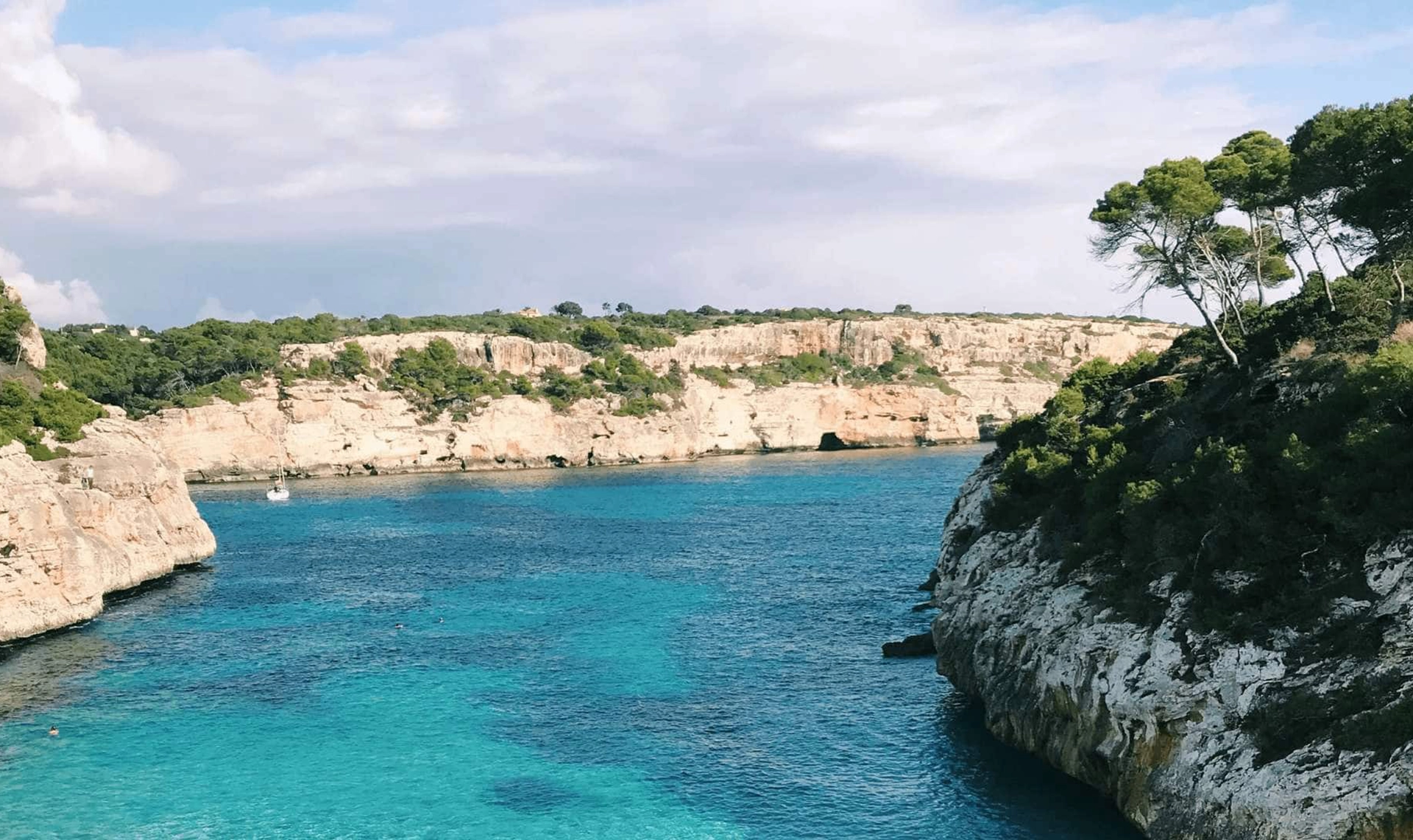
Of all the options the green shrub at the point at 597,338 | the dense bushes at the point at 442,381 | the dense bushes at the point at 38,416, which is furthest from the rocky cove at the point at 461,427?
the green shrub at the point at 597,338

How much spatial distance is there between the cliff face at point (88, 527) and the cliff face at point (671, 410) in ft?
149

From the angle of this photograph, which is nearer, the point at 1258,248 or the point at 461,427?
the point at 1258,248

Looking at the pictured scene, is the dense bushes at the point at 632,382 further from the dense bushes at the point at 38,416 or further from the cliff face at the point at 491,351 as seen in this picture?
the dense bushes at the point at 38,416

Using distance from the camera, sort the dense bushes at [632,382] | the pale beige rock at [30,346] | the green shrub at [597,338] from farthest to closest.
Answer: the green shrub at [597,338] < the dense bushes at [632,382] < the pale beige rock at [30,346]

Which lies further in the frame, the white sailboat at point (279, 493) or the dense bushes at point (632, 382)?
the dense bushes at point (632, 382)

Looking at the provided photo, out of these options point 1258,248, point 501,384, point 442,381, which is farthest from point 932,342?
point 1258,248

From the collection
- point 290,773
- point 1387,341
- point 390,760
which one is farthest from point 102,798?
point 1387,341

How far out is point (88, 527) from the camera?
54.7 meters

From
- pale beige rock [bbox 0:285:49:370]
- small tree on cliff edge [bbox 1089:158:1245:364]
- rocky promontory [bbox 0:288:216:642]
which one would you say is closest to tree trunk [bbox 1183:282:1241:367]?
small tree on cliff edge [bbox 1089:158:1245:364]

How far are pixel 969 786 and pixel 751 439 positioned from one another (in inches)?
4685

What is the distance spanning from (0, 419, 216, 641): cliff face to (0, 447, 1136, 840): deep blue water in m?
1.81

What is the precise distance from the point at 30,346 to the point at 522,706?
1815 inches

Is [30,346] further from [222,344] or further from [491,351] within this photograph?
[491,351]

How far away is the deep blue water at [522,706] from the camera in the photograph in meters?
29.0
